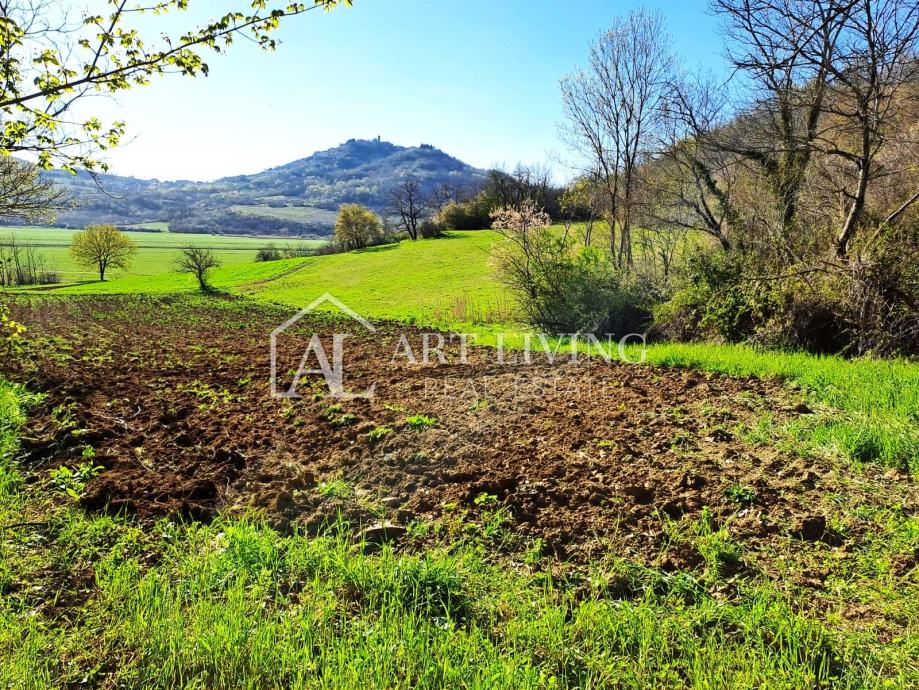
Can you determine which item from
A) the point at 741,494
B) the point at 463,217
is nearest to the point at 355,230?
the point at 463,217

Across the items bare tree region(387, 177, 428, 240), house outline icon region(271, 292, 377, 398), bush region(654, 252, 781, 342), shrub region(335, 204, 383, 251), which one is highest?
bare tree region(387, 177, 428, 240)

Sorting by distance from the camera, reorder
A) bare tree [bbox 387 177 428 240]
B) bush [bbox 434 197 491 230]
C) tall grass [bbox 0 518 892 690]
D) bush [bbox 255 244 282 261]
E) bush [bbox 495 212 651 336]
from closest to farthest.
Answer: tall grass [bbox 0 518 892 690] → bush [bbox 495 212 651 336] → bush [bbox 434 197 491 230] → bush [bbox 255 244 282 261] → bare tree [bbox 387 177 428 240]

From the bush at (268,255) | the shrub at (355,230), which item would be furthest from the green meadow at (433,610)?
the bush at (268,255)

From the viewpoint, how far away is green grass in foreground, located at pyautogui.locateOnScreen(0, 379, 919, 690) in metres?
2.64

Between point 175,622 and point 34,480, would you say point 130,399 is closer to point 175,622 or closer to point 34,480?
point 34,480

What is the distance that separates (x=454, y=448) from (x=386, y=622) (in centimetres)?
260

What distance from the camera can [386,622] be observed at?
10.1 feet

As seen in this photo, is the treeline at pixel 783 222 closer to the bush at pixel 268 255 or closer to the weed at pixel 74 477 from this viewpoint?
the weed at pixel 74 477

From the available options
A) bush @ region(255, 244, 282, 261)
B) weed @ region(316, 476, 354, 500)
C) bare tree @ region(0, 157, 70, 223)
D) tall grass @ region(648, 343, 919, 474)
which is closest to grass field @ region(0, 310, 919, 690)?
weed @ region(316, 476, 354, 500)

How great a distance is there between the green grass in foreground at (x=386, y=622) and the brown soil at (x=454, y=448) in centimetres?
47

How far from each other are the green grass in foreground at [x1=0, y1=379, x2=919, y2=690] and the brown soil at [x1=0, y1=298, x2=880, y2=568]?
0.47 meters

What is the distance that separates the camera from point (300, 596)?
3.28 m

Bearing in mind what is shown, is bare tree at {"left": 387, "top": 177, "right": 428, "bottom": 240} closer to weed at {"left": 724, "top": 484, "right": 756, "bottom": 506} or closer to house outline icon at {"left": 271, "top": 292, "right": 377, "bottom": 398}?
house outline icon at {"left": 271, "top": 292, "right": 377, "bottom": 398}

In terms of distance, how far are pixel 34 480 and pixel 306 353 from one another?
301 inches
